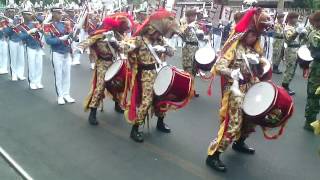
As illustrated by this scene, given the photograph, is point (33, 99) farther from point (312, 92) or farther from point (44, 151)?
point (312, 92)

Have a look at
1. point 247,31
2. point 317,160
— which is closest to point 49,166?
point 247,31

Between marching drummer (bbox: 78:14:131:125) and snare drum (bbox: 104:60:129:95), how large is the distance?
0.19 m

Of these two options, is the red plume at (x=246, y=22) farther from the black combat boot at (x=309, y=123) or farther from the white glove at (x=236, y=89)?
the black combat boot at (x=309, y=123)

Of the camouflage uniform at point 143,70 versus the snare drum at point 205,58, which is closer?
the camouflage uniform at point 143,70

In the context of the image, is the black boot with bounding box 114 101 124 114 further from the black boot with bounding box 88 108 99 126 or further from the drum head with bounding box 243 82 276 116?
the drum head with bounding box 243 82 276 116

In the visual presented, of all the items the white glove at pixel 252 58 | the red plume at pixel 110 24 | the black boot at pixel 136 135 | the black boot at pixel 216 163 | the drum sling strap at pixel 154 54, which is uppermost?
the red plume at pixel 110 24

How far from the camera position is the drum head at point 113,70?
670 centimetres

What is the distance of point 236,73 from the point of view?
190 inches

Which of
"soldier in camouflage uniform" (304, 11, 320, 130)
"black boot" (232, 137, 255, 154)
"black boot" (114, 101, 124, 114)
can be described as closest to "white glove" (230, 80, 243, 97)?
"black boot" (232, 137, 255, 154)

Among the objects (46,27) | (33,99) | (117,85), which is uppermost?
(46,27)

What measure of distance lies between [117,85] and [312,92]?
10.8 feet

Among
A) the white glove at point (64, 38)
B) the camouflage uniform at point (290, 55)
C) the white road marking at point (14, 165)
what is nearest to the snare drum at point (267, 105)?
the white road marking at point (14, 165)

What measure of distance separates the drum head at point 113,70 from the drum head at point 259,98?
2517 mm

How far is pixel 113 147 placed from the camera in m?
6.11
